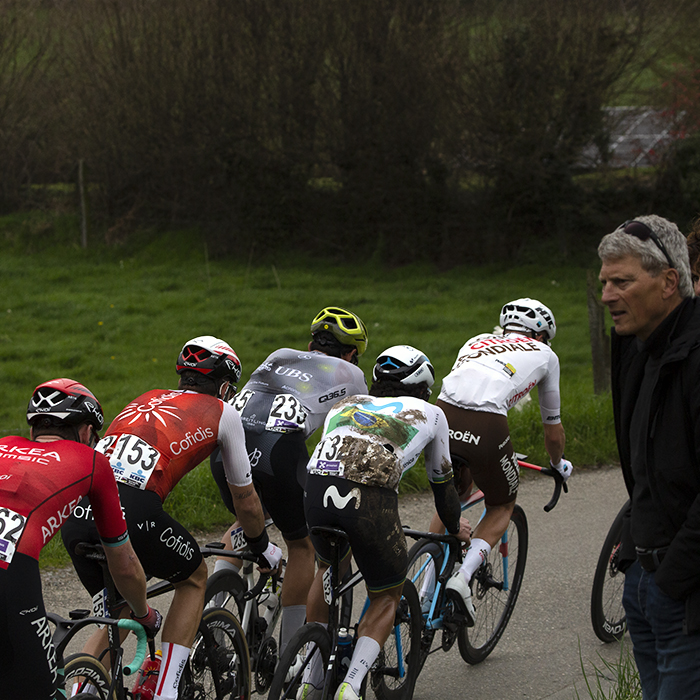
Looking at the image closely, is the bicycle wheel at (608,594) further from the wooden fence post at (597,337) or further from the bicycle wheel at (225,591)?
the wooden fence post at (597,337)

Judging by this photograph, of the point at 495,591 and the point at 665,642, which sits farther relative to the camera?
the point at 495,591

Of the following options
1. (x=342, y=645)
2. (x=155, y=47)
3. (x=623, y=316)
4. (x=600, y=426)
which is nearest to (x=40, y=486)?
(x=342, y=645)

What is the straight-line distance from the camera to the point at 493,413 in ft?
16.9

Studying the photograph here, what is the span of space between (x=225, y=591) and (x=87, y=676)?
3.25 feet

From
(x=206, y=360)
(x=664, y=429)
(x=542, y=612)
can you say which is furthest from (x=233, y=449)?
(x=542, y=612)

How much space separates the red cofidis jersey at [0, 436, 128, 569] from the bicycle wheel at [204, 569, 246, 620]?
1.03m

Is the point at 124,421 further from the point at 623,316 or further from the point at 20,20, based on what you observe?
the point at 20,20

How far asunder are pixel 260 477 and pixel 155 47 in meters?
17.6

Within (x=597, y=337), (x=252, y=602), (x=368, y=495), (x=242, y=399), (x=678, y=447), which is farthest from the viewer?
(x=597, y=337)

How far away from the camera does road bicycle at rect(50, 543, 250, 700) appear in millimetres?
3488

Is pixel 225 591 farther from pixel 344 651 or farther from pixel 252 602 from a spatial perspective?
pixel 344 651

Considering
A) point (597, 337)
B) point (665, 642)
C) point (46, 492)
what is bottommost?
point (597, 337)

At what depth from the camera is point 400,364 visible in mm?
4230

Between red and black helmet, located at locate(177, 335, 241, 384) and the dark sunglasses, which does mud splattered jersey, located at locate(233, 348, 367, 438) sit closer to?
red and black helmet, located at locate(177, 335, 241, 384)
